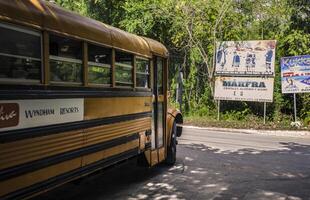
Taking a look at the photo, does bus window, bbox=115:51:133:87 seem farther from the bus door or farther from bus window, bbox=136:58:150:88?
the bus door

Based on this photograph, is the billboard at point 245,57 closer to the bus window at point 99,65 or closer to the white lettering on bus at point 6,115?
the bus window at point 99,65

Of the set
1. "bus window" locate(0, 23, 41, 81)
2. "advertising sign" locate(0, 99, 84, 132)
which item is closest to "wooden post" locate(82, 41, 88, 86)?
"advertising sign" locate(0, 99, 84, 132)

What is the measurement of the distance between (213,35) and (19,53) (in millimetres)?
15655

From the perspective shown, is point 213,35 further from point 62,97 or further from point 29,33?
point 29,33

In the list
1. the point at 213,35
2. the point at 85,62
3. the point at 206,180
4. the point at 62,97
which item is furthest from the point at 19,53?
the point at 213,35

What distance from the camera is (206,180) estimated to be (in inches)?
333

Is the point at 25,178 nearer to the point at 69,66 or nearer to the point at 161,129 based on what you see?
the point at 69,66

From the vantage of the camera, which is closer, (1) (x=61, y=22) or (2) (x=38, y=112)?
(2) (x=38, y=112)

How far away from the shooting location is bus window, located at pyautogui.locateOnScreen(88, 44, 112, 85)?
6.18 m

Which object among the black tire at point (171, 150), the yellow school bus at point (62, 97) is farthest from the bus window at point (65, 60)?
the black tire at point (171, 150)

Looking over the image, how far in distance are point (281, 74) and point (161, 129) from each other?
10142mm

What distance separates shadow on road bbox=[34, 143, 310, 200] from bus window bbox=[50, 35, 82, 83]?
7.39 ft

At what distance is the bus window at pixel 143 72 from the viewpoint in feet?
26.3

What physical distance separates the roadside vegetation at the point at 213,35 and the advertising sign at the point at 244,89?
29.7 inches
